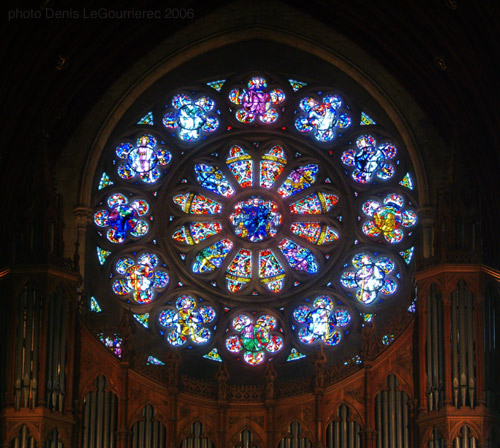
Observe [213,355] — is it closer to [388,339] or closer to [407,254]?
[388,339]

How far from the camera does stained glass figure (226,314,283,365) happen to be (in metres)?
37.2

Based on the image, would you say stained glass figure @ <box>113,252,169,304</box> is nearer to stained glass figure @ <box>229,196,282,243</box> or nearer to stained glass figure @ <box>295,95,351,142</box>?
stained glass figure @ <box>229,196,282,243</box>

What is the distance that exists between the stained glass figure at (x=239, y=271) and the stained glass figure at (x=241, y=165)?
5.23 ft

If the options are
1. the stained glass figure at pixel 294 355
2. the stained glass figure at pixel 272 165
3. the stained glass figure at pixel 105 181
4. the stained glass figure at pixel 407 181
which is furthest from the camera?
the stained glass figure at pixel 272 165

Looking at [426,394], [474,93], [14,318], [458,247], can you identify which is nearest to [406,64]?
[474,93]

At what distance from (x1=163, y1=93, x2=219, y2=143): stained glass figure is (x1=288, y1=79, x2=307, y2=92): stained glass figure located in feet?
5.97

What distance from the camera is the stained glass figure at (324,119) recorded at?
38.9m

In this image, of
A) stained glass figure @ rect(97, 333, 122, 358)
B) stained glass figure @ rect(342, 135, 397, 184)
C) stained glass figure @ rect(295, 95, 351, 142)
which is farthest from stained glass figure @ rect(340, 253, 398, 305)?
stained glass figure @ rect(97, 333, 122, 358)

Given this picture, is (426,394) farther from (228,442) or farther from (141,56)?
(141,56)

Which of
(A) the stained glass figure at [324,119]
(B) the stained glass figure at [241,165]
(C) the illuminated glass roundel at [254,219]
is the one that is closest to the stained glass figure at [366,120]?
(C) the illuminated glass roundel at [254,219]

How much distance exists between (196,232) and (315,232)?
2.58m

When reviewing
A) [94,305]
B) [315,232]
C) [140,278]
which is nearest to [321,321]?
[315,232]

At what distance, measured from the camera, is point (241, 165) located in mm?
38875

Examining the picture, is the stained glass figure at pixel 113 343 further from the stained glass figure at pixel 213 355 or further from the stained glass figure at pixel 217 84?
the stained glass figure at pixel 217 84
